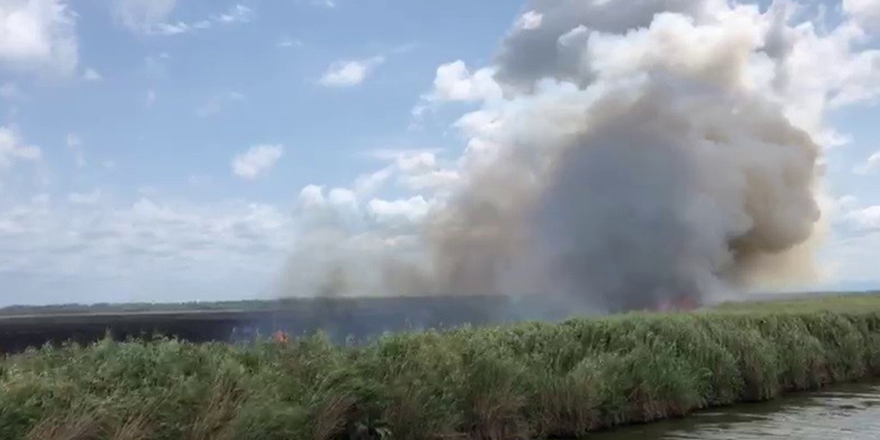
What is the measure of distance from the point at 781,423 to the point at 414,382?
452 inches

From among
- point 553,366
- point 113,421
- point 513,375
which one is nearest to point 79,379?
point 113,421

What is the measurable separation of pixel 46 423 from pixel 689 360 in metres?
19.1

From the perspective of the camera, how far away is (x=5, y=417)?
12641mm

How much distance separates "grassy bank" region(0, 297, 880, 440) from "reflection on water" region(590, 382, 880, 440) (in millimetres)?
677

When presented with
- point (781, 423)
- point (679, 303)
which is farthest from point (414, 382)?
point (679, 303)

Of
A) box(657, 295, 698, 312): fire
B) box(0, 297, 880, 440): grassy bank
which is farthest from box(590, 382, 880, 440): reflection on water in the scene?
box(657, 295, 698, 312): fire

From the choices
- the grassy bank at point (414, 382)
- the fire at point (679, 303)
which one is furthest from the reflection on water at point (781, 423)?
the fire at point (679, 303)

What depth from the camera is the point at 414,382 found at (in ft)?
59.1

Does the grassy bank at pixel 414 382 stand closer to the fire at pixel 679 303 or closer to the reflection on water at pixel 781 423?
the reflection on water at pixel 781 423

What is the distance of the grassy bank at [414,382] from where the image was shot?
13972 mm

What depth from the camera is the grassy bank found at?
13972mm

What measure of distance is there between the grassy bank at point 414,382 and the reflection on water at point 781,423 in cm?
68

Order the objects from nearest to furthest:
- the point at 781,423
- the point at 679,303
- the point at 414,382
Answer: the point at 414,382 < the point at 781,423 < the point at 679,303

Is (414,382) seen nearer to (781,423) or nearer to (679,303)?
(781,423)
